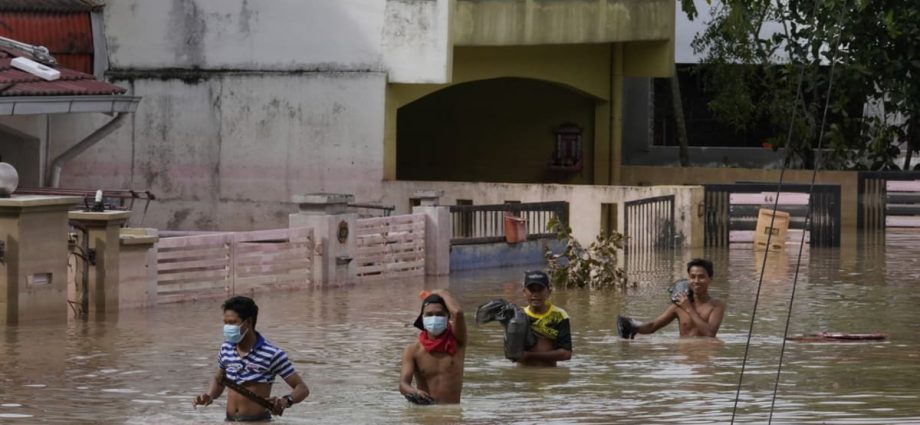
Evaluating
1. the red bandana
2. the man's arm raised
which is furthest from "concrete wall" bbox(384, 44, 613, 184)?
the red bandana

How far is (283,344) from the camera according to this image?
20.5 meters

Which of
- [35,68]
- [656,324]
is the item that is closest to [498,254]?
[35,68]

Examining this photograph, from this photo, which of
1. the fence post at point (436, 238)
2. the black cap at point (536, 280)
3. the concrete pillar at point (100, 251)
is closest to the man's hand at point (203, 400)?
the black cap at point (536, 280)

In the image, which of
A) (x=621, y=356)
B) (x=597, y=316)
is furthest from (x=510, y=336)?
(x=597, y=316)

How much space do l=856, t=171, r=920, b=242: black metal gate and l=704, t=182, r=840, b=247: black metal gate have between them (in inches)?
139

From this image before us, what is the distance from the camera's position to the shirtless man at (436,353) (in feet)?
47.5

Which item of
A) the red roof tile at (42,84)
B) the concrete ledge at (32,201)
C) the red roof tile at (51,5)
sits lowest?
the concrete ledge at (32,201)

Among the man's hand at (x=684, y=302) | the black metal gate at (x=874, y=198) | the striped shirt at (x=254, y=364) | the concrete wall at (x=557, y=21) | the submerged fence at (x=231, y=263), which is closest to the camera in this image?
the striped shirt at (x=254, y=364)

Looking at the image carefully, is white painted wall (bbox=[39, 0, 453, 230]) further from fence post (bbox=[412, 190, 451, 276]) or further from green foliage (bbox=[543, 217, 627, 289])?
green foliage (bbox=[543, 217, 627, 289])

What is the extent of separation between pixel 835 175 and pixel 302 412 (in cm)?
2558

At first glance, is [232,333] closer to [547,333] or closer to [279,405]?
[279,405]

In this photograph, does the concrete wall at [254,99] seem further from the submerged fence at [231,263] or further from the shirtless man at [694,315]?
the shirtless man at [694,315]

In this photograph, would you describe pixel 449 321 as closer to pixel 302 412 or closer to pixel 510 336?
pixel 302 412

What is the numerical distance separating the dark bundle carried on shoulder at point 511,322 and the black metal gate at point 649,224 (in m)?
14.8
